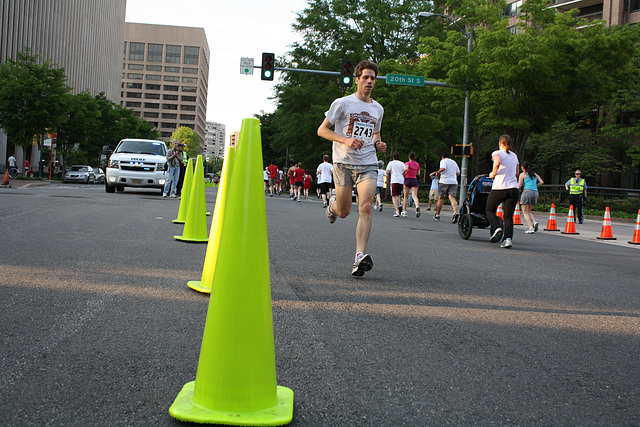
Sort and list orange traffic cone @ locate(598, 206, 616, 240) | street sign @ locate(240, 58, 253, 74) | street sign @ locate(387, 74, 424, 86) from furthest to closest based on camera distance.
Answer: street sign @ locate(387, 74, 424, 86), street sign @ locate(240, 58, 253, 74), orange traffic cone @ locate(598, 206, 616, 240)

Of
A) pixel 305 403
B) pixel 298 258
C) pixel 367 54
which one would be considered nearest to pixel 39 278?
pixel 298 258

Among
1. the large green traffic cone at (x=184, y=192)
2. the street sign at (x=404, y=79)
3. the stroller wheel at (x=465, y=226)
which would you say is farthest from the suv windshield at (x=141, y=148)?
the stroller wheel at (x=465, y=226)

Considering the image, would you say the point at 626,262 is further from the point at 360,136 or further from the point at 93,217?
the point at 93,217

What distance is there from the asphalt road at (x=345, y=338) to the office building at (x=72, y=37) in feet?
127

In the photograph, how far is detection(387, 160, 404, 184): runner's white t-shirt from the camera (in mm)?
18938

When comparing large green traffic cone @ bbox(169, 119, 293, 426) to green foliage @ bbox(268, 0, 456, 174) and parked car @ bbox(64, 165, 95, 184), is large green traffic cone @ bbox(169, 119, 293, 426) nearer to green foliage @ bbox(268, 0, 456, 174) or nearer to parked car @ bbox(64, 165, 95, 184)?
green foliage @ bbox(268, 0, 456, 174)

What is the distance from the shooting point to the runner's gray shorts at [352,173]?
6055 millimetres

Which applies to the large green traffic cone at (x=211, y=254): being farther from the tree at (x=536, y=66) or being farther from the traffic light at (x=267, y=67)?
the tree at (x=536, y=66)

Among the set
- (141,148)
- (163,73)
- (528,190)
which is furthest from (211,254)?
(163,73)

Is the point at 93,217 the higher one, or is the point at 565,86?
the point at 565,86

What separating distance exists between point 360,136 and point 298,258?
1594 millimetres

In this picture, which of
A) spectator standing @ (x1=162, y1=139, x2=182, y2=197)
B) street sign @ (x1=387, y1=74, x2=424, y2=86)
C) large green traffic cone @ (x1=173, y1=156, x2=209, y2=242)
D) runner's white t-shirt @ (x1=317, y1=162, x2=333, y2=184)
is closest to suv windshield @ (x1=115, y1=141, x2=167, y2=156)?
spectator standing @ (x1=162, y1=139, x2=182, y2=197)

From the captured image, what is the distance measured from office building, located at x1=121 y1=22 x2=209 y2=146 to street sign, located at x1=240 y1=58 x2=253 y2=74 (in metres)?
141

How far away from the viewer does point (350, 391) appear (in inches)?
103
